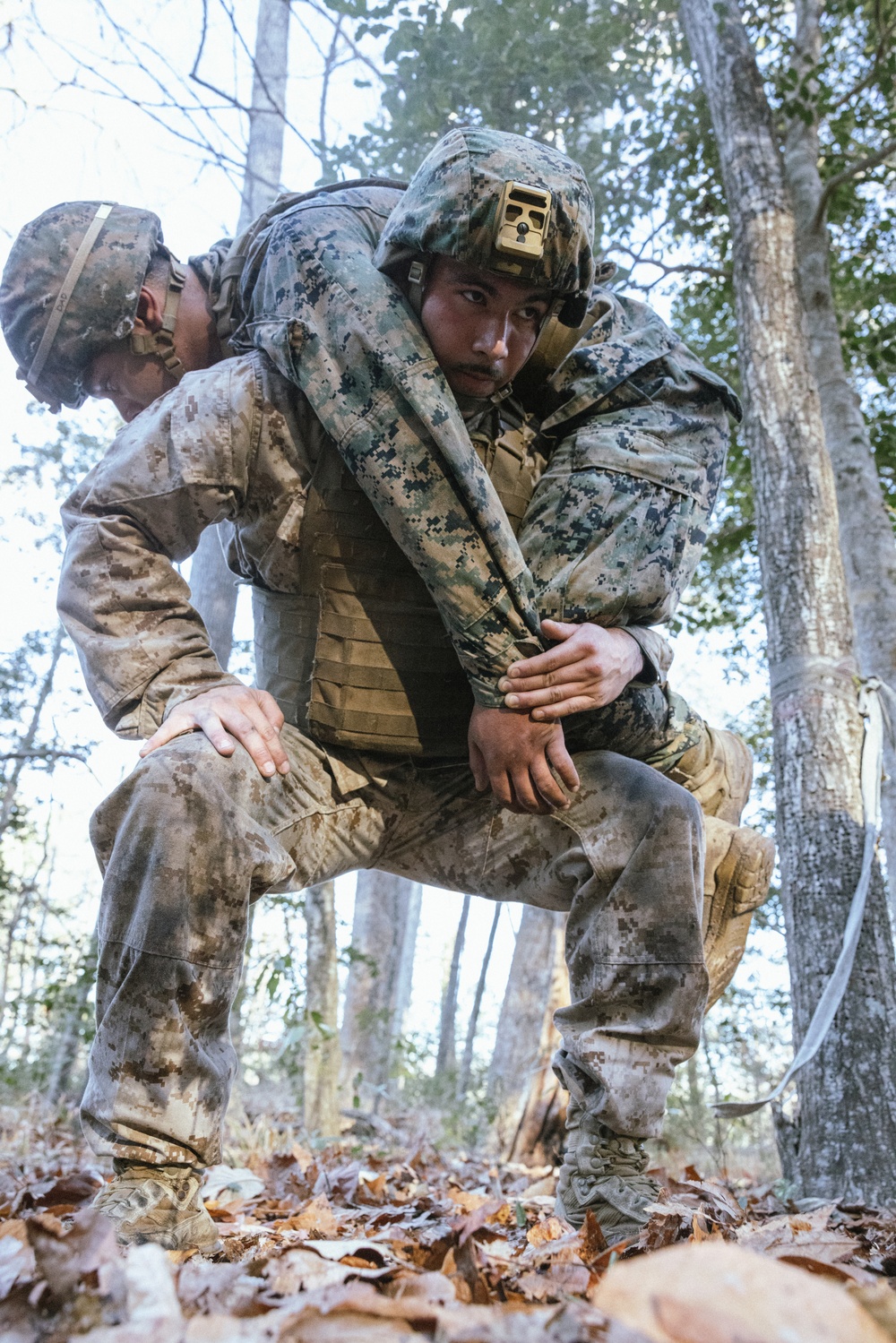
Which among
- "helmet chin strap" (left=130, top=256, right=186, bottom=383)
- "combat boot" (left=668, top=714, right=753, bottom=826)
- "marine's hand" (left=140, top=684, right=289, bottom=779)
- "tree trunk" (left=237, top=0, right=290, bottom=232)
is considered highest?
"tree trunk" (left=237, top=0, right=290, bottom=232)

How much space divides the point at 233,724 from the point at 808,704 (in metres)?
2.75

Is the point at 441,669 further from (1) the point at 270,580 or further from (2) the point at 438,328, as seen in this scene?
(2) the point at 438,328

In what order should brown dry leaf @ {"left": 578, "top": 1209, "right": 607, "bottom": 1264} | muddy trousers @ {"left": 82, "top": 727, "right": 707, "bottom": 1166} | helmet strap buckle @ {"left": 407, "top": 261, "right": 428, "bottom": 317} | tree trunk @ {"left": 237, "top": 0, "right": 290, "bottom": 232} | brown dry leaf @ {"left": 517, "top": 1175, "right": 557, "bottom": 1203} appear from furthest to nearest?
1. tree trunk @ {"left": 237, "top": 0, "right": 290, "bottom": 232}
2. brown dry leaf @ {"left": 517, "top": 1175, "right": 557, "bottom": 1203}
3. helmet strap buckle @ {"left": 407, "top": 261, "right": 428, "bottom": 317}
4. muddy trousers @ {"left": 82, "top": 727, "right": 707, "bottom": 1166}
5. brown dry leaf @ {"left": 578, "top": 1209, "right": 607, "bottom": 1264}

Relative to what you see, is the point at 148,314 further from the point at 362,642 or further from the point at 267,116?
the point at 267,116

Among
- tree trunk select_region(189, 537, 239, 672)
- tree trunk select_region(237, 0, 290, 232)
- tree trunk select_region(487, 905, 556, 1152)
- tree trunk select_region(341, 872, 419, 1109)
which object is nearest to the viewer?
tree trunk select_region(189, 537, 239, 672)

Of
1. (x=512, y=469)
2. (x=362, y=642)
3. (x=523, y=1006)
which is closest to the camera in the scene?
(x=362, y=642)

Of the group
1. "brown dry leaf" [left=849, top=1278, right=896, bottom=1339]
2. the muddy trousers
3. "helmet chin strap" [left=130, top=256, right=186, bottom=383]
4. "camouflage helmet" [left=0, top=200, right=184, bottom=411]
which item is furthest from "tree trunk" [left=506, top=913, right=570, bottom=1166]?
"brown dry leaf" [left=849, top=1278, right=896, bottom=1339]

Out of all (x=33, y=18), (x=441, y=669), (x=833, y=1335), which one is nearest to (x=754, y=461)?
(x=441, y=669)

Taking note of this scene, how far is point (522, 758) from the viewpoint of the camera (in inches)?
87.4

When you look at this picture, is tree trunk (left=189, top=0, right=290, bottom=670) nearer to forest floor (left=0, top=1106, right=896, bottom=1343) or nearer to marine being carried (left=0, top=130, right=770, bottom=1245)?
marine being carried (left=0, top=130, right=770, bottom=1245)

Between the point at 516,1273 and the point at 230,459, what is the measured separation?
1753 mm

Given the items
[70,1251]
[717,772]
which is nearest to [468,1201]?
[717,772]

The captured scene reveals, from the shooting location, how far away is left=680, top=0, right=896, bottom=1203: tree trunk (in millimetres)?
3506

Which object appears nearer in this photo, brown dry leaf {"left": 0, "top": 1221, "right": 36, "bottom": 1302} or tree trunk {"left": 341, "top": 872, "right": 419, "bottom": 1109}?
brown dry leaf {"left": 0, "top": 1221, "right": 36, "bottom": 1302}
